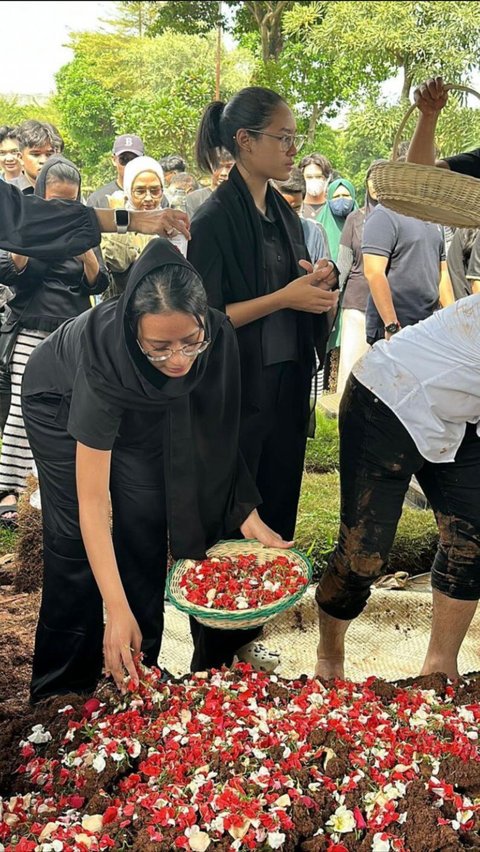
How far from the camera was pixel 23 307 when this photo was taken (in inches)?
145

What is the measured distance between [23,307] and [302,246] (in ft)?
4.70

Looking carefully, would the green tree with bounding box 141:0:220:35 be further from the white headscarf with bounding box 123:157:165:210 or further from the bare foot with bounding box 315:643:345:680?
the bare foot with bounding box 315:643:345:680

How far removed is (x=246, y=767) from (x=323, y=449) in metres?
3.47

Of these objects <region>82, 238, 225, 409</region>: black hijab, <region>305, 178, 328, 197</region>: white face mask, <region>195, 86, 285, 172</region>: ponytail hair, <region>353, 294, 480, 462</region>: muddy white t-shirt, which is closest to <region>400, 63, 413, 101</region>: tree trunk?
<region>305, 178, 328, 197</region>: white face mask

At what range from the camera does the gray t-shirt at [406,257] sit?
3996 millimetres

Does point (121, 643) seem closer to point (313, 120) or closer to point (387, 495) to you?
point (387, 495)

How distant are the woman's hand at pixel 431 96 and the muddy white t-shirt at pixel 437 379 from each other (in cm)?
52

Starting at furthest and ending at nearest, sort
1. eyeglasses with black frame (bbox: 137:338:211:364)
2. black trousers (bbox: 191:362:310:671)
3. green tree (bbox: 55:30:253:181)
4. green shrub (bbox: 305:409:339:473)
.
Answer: green tree (bbox: 55:30:253:181) < green shrub (bbox: 305:409:339:473) < black trousers (bbox: 191:362:310:671) < eyeglasses with black frame (bbox: 137:338:211:364)

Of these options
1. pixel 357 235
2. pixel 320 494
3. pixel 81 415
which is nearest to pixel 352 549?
pixel 81 415

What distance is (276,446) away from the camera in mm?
2734

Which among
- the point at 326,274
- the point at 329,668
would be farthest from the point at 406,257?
the point at 329,668

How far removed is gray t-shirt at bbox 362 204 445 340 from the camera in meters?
4.00

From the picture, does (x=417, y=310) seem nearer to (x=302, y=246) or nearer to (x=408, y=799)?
(x=302, y=246)

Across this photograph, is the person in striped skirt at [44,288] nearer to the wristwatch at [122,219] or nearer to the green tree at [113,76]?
the wristwatch at [122,219]
